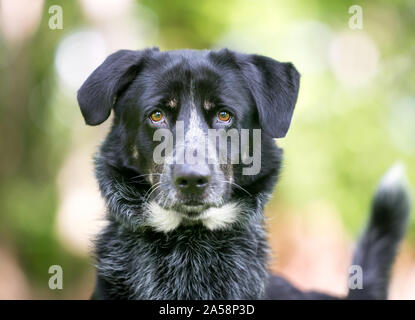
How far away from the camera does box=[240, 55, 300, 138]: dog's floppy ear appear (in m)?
3.71

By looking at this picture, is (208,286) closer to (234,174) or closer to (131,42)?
(234,174)

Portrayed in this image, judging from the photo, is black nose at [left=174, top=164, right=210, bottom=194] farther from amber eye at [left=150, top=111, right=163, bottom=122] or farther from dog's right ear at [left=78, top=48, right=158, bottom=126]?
dog's right ear at [left=78, top=48, right=158, bottom=126]

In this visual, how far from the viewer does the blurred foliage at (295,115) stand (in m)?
8.95

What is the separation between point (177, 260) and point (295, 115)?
6124mm

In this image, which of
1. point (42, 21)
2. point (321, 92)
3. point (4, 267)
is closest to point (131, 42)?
point (42, 21)

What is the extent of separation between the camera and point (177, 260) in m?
3.70

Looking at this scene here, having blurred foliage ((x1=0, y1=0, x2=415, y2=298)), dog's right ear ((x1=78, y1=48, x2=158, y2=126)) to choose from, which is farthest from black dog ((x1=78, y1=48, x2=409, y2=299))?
blurred foliage ((x1=0, y1=0, x2=415, y2=298))

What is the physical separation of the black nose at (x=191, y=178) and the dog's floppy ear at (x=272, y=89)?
59 cm

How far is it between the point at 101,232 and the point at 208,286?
3.08 feet

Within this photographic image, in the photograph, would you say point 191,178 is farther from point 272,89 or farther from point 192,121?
point 272,89

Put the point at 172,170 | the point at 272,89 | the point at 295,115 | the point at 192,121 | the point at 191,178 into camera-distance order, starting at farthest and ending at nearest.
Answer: the point at 295,115 → the point at 272,89 → the point at 192,121 → the point at 172,170 → the point at 191,178

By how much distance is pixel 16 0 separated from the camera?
316 inches

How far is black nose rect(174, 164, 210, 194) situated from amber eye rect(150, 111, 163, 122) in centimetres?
44

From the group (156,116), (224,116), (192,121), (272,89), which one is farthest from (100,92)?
(272,89)
